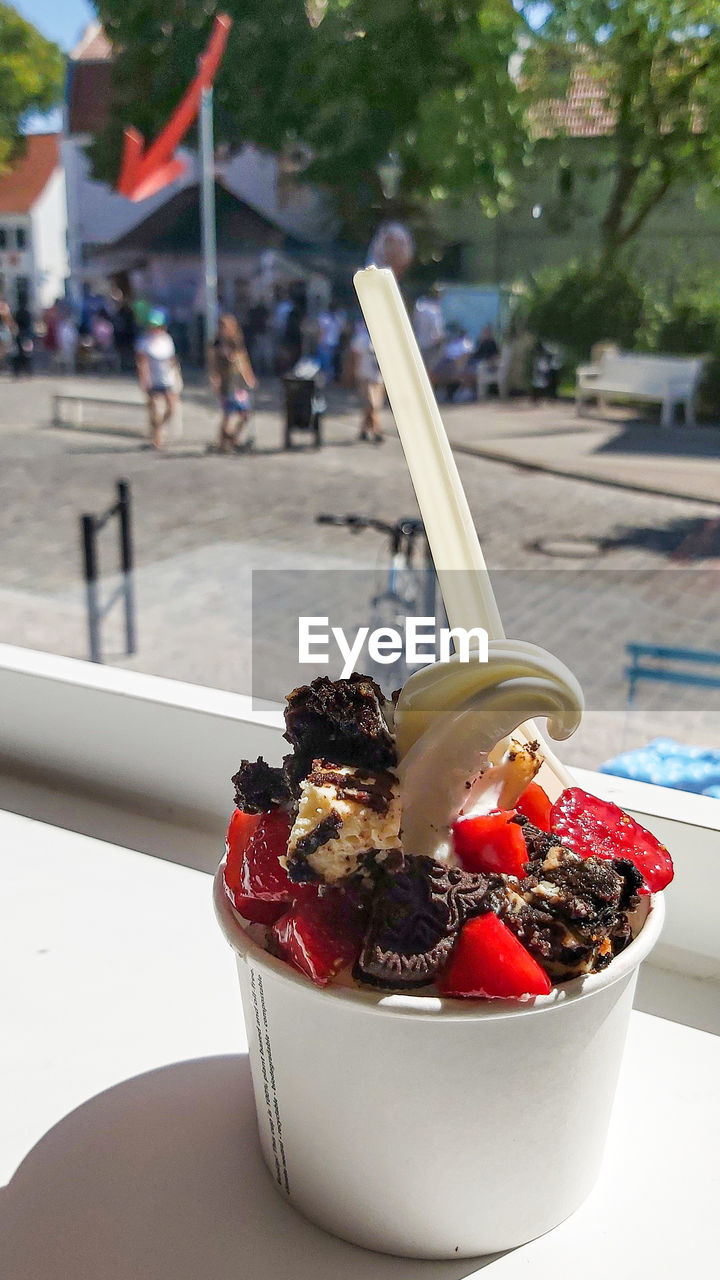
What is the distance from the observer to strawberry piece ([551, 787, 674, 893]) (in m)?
0.29

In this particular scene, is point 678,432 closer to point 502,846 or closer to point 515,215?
point 515,215

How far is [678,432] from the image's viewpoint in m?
3.89

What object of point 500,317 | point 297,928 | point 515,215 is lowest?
point 297,928

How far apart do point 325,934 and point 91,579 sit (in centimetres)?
174

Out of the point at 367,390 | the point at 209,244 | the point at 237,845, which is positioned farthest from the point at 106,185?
the point at 237,845

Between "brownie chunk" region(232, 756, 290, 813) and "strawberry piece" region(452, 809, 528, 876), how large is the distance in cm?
5

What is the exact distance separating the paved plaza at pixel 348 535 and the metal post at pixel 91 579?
45mm

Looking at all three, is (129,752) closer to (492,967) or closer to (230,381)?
(492,967)

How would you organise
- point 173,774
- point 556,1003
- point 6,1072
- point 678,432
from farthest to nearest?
point 678,432
point 173,774
point 6,1072
point 556,1003

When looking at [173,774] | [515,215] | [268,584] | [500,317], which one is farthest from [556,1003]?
[500,317]

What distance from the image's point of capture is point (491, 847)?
0.90 feet

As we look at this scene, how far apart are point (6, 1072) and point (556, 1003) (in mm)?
216

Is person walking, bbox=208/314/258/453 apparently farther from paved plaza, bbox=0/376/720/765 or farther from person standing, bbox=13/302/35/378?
person standing, bbox=13/302/35/378

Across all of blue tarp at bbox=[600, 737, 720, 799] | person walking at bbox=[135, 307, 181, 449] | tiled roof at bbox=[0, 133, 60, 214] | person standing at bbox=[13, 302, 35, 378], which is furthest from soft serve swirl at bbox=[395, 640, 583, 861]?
person standing at bbox=[13, 302, 35, 378]
